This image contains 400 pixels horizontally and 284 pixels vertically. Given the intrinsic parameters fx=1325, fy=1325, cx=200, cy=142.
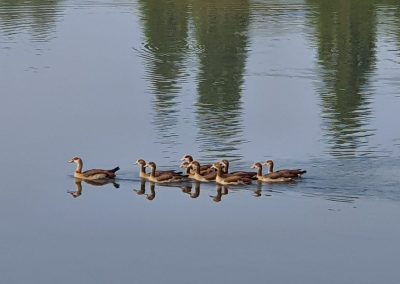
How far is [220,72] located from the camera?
42.4 metres

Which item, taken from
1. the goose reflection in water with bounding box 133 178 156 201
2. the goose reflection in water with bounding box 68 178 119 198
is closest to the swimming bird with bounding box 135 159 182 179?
the goose reflection in water with bounding box 133 178 156 201

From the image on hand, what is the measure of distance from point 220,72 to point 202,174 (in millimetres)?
13752

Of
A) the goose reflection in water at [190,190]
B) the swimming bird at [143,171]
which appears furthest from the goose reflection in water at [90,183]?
the goose reflection in water at [190,190]

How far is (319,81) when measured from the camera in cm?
4097

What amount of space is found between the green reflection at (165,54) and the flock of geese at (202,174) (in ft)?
9.21

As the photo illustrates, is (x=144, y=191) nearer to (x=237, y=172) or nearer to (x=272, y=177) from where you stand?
(x=237, y=172)

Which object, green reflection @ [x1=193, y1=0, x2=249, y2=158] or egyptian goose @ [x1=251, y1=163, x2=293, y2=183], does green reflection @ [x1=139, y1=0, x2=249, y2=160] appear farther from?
egyptian goose @ [x1=251, y1=163, x2=293, y2=183]

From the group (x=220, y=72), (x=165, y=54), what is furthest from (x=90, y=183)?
(x=165, y=54)

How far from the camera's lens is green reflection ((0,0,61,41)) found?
52.1 meters

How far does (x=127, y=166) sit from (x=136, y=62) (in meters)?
15.5

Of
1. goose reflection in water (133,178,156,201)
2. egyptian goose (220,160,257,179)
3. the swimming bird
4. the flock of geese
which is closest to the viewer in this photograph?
goose reflection in water (133,178,156,201)

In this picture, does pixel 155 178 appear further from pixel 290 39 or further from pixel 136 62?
pixel 290 39

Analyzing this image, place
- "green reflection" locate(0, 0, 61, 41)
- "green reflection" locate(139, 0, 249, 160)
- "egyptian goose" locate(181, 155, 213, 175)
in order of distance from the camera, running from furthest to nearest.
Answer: "green reflection" locate(0, 0, 61, 41), "green reflection" locate(139, 0, 249, 160), "egyptian goose" locate(181, 155, 213, 175)

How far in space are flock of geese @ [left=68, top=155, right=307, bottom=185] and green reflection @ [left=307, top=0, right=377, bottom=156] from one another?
2604 mm
